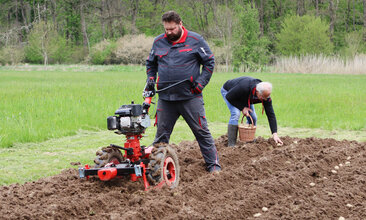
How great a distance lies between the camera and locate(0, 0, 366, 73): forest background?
44750 millimetres

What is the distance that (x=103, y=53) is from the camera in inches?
2063

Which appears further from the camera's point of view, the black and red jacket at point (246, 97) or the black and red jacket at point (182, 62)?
the black and red jacket at point (246, 97)

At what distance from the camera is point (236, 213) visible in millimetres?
4258

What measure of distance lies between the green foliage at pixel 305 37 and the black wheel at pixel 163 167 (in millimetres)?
46611

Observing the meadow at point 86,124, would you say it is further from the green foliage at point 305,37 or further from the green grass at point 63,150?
the green foliage at point 305,37

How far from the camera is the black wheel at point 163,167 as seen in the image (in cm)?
487

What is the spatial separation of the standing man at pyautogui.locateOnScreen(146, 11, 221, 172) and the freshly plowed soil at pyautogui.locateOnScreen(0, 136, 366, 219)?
0.84 meters

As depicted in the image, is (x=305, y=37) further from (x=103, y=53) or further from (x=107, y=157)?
(x=107, y=157)

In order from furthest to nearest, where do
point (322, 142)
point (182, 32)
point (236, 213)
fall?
point (322, 142)
point (182, 32)
point (236, 213)

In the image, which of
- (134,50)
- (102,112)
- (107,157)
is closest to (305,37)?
(134,50)

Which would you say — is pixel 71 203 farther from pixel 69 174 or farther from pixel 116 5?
pixel 116 5

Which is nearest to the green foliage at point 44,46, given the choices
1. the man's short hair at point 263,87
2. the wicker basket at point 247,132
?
the wicker basket at point 247,132

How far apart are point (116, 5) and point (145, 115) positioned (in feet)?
203

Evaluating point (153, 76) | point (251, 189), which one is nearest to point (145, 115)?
point (153, 76)
